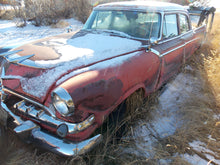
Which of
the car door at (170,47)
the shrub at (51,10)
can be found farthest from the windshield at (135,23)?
the shrub at (51,10)

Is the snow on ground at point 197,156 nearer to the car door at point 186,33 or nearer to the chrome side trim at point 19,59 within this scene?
the car door at point 186,33

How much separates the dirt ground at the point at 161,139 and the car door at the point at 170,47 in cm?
45

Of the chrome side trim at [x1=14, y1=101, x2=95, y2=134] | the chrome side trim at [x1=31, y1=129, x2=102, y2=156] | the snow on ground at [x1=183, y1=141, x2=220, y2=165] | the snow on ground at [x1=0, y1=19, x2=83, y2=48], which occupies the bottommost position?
the snow on ground at [x1=183, y1=141, x2=220, y2=165]

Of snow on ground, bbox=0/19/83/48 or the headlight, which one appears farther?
snow on ground, bbox=0/19/83/48

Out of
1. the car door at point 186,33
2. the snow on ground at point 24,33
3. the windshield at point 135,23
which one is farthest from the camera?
the snow on ground at point 24,33

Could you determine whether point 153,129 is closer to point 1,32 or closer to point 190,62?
point 190,62

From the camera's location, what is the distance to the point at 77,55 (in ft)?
6.53

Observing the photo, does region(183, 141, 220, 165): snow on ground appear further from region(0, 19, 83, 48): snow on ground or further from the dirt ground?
region(0, 19, 83, 48): snow on ground

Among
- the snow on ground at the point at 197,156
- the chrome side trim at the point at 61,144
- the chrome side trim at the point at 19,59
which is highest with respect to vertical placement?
the chrome side trim at the point at 19,59

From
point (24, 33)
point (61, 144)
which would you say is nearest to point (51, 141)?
point (61, 144)

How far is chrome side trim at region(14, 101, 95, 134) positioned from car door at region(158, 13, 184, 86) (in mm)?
1560

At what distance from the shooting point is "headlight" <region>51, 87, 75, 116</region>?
1438 millimetres

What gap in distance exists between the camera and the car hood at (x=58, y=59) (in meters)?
1.67

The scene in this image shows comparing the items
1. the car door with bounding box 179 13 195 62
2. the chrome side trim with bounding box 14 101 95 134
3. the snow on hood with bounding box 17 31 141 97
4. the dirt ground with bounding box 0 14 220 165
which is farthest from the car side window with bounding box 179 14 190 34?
the chrome side trim with bounding box 14 101 95 134
